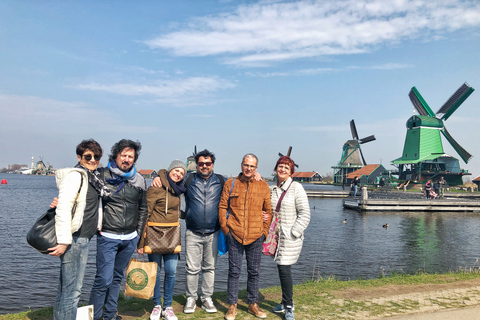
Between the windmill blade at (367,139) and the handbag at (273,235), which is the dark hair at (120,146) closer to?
the handbag at (273,235)

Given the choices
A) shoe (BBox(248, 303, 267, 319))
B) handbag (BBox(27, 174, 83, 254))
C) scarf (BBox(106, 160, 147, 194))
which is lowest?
shoe (BBox(248, 303, 267, 319))

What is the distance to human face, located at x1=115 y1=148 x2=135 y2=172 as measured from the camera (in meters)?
4.12

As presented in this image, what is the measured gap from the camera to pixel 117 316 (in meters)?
4.43

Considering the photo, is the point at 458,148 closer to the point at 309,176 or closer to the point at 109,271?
the point at 309,176

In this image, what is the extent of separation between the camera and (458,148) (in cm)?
5762

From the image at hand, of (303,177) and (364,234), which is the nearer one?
(364,234)

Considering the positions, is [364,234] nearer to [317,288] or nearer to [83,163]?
[317,288]

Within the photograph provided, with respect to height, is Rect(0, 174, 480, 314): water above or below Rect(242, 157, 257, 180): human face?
below

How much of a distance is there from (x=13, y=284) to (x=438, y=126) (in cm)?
6138

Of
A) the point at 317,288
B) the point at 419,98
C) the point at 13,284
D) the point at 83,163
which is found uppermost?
the point at 419,98

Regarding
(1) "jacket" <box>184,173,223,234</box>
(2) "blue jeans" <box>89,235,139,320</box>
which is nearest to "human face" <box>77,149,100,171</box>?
(2) "blue jeans" <box>89,235,139,320</box>

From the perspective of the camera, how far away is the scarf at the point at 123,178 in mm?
4027

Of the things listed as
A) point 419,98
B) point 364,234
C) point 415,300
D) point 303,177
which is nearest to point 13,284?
point 415,300

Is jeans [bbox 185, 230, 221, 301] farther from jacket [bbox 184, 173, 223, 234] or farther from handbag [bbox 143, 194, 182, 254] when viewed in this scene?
handbag [bbox 143, 194, 182, 254]
